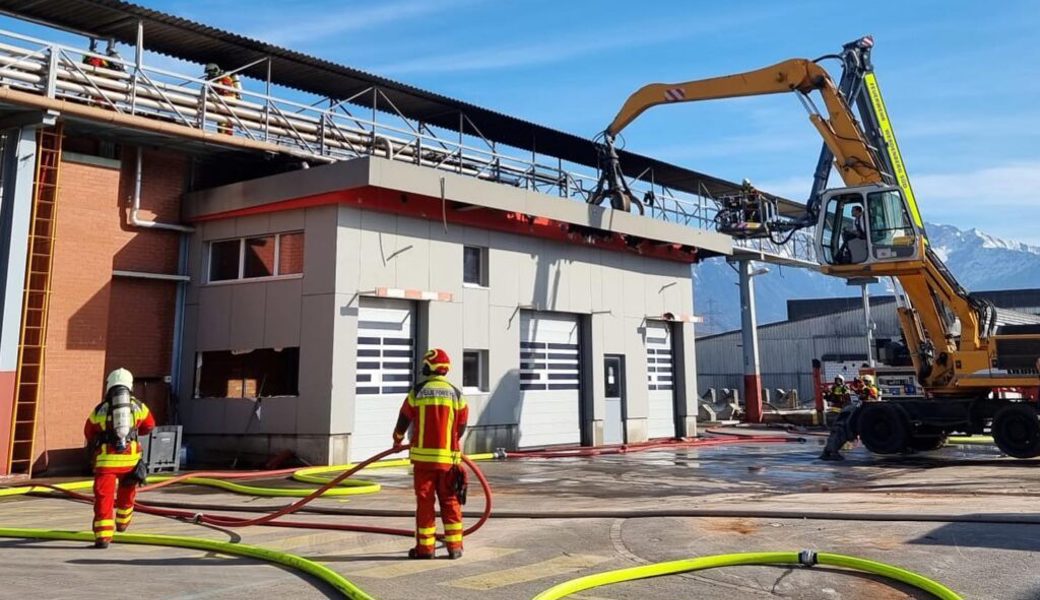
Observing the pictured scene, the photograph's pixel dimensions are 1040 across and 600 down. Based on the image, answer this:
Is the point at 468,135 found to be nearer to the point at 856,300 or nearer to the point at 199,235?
the point at 199,235

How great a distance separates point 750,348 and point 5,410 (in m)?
Result: 23.9

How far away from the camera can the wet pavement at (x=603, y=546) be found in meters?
5.34

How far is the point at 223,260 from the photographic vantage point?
51.7 ft

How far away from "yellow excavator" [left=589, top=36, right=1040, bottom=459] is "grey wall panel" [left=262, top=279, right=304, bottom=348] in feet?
32.9

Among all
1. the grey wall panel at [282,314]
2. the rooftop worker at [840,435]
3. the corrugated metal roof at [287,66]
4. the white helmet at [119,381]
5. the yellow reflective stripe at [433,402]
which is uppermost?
the corrugated metal roof at [287,66]

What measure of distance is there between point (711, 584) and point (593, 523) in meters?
2.53

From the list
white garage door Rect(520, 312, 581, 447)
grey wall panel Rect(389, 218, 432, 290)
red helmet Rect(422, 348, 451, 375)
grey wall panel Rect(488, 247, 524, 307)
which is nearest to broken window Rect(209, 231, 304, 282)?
grey wall panel Rect(389, 218, 432, 290)

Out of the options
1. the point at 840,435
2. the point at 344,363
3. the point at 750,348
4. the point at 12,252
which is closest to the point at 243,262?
the point at 344,363

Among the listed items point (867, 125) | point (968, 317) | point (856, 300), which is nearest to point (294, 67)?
point (867, 125)

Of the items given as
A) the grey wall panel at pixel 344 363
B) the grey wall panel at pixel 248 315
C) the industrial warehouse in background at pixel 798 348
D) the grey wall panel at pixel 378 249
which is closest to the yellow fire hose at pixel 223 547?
the grey wall panel at pixel 344 363

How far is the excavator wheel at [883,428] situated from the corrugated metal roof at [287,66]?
11.0 meters

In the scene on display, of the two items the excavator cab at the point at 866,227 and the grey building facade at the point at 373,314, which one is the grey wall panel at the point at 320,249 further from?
the excavator cab at the point at 866,227

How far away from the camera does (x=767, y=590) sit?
525 centimetres

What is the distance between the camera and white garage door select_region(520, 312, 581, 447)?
17484mm
